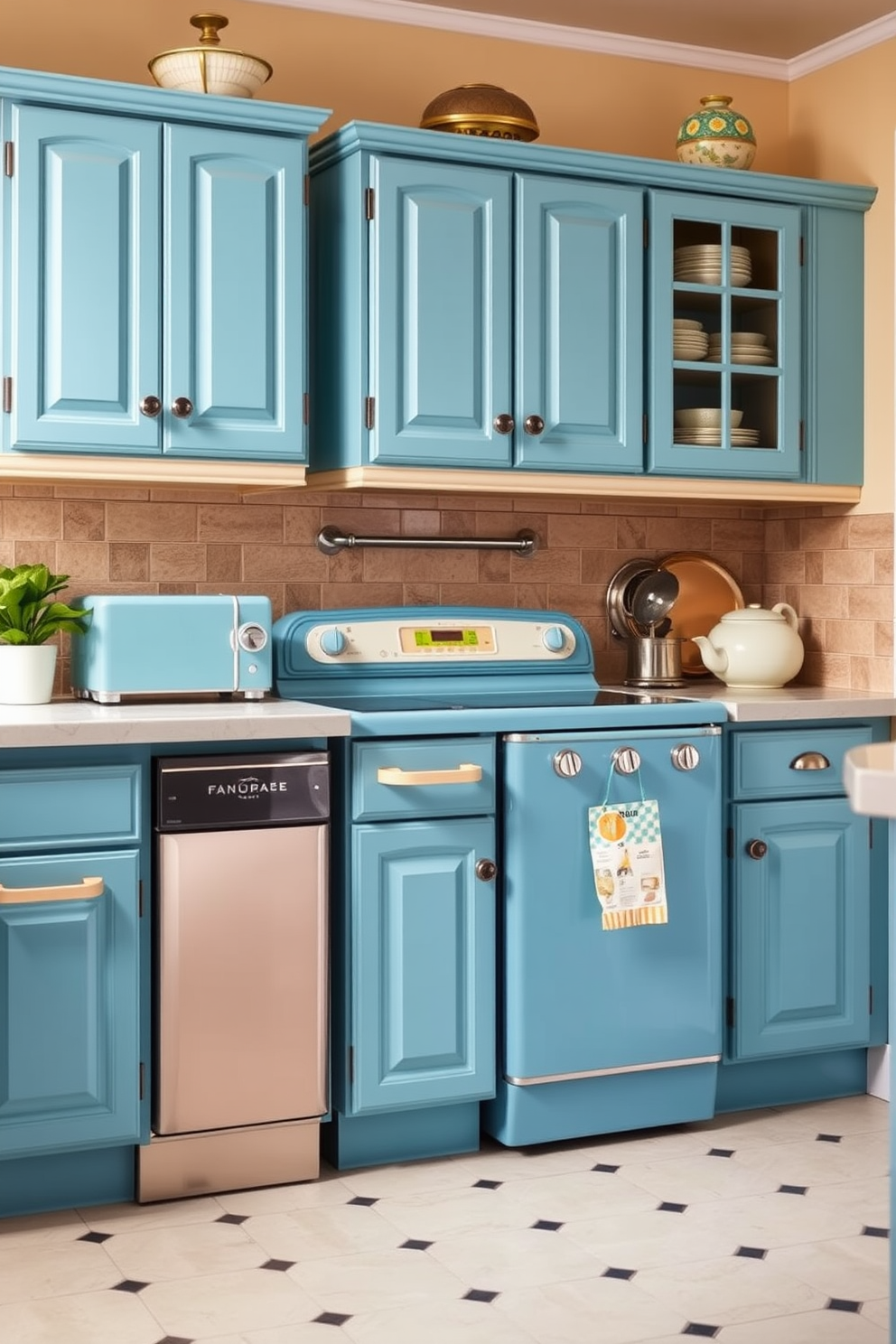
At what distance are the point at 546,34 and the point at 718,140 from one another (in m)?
0.52

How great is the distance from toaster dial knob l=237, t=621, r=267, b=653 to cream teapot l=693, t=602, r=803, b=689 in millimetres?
1198

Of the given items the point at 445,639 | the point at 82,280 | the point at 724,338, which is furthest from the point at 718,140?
the point at 82,280

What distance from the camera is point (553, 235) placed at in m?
3.51

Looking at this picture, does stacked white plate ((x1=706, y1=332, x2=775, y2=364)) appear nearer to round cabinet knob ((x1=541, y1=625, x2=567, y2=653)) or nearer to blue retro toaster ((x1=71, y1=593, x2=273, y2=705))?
round cabinet knob ((x1=541, y1=625, x2=567, y2=653))

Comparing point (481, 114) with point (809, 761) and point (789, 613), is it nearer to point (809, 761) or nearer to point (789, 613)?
point (789, 613)

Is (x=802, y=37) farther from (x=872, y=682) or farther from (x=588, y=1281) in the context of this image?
(x=588, y=1281)

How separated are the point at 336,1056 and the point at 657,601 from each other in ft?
4.78

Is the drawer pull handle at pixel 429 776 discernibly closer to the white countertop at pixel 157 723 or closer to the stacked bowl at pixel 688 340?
the white countertop at pixel 157 723

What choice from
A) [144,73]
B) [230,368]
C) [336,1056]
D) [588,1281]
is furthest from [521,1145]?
[144,73]

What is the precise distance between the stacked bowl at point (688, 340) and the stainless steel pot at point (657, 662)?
68 centimetres

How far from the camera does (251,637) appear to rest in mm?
3176

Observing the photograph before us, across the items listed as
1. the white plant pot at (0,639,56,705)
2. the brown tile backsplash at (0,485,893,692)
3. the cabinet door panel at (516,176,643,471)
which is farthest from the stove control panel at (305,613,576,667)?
the white plant pot at (0,639,56,705)

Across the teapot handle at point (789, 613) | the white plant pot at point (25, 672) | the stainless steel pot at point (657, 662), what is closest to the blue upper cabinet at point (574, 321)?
the teapot handle at point (789, 613)

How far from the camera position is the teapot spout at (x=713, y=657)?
385cm
